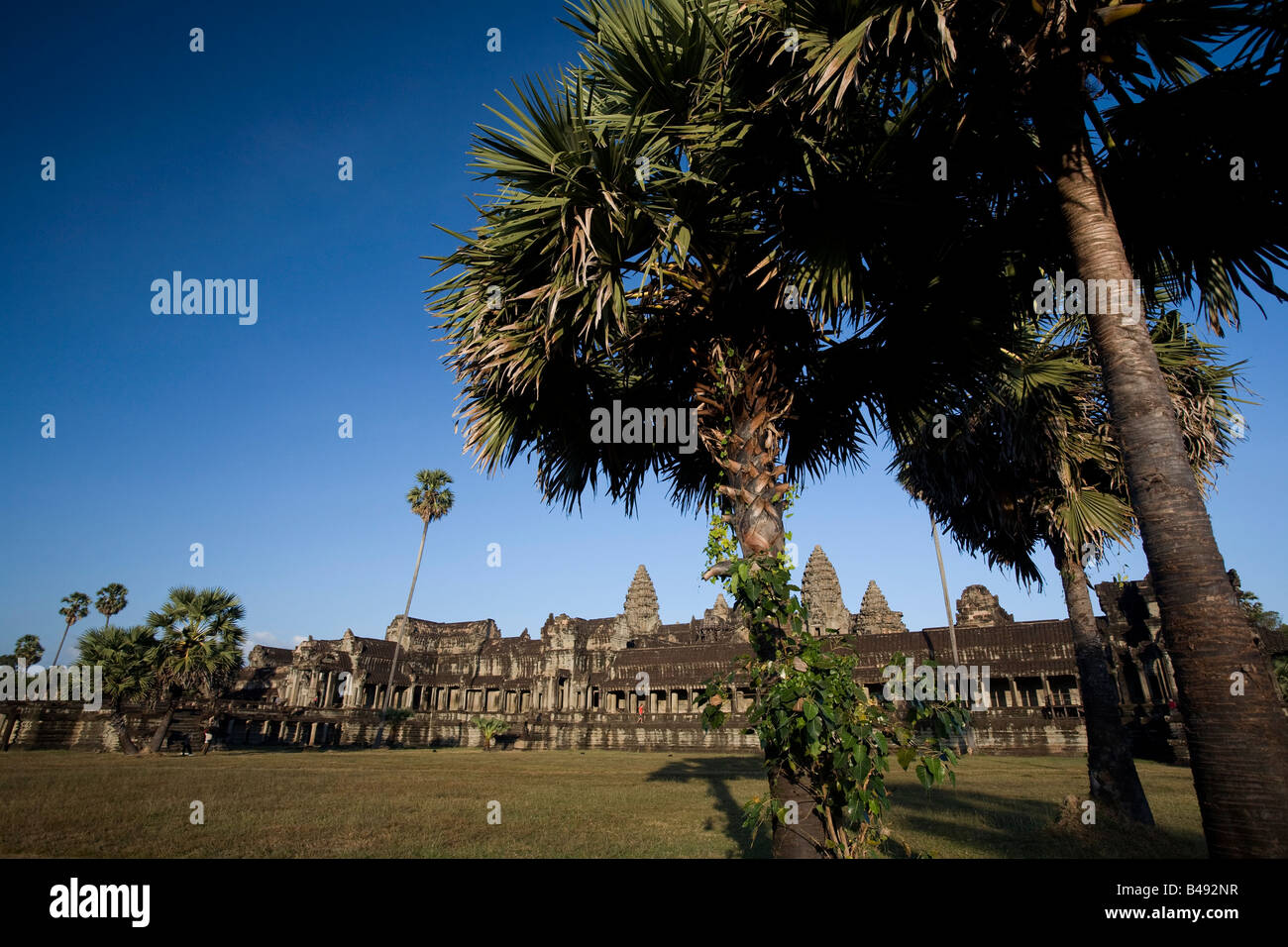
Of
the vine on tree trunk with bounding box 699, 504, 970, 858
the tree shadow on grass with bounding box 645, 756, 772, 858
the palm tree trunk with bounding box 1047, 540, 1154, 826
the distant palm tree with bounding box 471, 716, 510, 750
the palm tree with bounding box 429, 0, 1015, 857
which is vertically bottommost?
the distant palm tree with bounding box 471, 716, 510, 750

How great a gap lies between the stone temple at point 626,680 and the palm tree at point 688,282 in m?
2.95

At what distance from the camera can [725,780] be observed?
17.5 meters

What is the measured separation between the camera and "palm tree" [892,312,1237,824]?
923 centimetres

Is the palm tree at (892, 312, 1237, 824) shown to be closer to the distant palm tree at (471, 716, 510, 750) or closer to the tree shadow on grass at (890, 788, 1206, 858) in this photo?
the tree shadow on grass at (890, 788, 1206, 858)

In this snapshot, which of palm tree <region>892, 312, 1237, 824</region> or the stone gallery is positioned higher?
palm tree <region>892, 312, 1237, 824</region>

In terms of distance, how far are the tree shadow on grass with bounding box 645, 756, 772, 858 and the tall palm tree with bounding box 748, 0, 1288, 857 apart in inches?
156

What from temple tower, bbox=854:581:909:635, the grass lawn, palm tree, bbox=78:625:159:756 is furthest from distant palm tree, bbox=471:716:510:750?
temple tower, bbox=854:581:909:635

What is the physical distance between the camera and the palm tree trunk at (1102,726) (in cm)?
906

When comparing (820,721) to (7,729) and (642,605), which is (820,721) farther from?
(642,605)

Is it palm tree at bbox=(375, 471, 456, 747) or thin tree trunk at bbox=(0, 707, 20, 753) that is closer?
thin tree trunk at bbox=(0, 707, 20, 753)

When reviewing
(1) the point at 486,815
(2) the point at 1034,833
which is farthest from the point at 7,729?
(2) the point at 1034,833

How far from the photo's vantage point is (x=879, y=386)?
7.13 m

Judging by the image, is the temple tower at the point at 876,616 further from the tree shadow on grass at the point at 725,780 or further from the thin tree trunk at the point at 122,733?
the thin tree trunk at the point at 122,733

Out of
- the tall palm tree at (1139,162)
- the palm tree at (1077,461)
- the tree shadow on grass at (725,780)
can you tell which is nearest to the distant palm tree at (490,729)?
the tree shadow on grass at (725,780)
